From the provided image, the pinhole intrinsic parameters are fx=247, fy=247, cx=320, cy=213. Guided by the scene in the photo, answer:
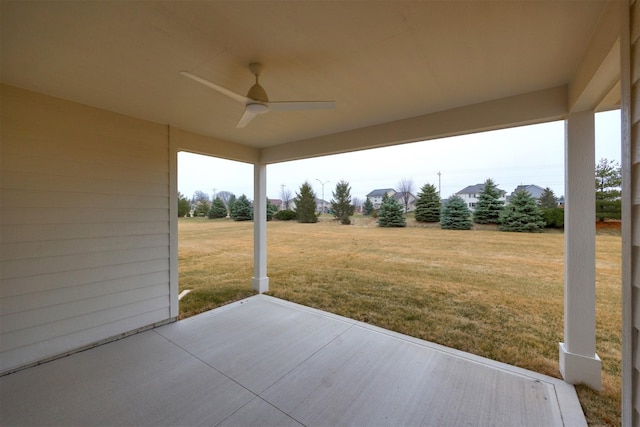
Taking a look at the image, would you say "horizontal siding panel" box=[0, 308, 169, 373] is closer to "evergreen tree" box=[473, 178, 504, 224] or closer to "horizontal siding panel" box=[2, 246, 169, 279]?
"horizontal siding panel" box=[2, 246, 169, 279]

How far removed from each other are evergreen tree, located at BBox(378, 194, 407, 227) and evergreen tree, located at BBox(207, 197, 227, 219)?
7918 mm

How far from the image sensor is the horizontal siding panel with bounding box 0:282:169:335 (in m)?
2.01

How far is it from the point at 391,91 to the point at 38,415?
11.2 ft

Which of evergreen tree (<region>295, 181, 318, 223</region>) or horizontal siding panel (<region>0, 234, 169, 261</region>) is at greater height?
evergreen tree (<region>295, 181, 318, 223</region>)

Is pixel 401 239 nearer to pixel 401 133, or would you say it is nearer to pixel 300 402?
pixel 401 133

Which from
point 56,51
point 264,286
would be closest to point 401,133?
point 56,51

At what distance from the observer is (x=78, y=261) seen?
7.63 ft

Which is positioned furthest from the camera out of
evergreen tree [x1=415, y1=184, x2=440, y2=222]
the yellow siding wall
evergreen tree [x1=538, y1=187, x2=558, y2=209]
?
evergreen tree [x1=415, y1=184, x2=440, y2=222]

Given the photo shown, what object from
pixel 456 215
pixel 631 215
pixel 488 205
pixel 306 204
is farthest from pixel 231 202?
pixel 631 215

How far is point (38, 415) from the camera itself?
1.63 m

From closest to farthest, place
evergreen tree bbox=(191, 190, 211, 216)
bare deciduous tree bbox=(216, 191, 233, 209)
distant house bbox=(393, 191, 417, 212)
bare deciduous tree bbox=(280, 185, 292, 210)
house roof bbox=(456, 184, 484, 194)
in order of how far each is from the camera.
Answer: house roof bbox=(456, 184, 484, 194), distant house bbox=(393, 191, 417, 212), evergreen tree bbox=(191, 190, 211, 216), bare deciduous tree bbox=(216, 191, 233, 209), bare deciduous tree bbox=(280, 185, 292, 210)

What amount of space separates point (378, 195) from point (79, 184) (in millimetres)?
10751

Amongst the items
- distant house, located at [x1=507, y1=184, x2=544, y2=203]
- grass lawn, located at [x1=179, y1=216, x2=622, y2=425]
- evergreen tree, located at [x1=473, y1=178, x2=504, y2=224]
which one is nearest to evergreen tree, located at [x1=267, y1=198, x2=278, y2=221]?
grass lawn, located at [x1=179, y1=216, x2=622, y2=425]

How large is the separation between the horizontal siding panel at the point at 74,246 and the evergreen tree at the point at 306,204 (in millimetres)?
10500
